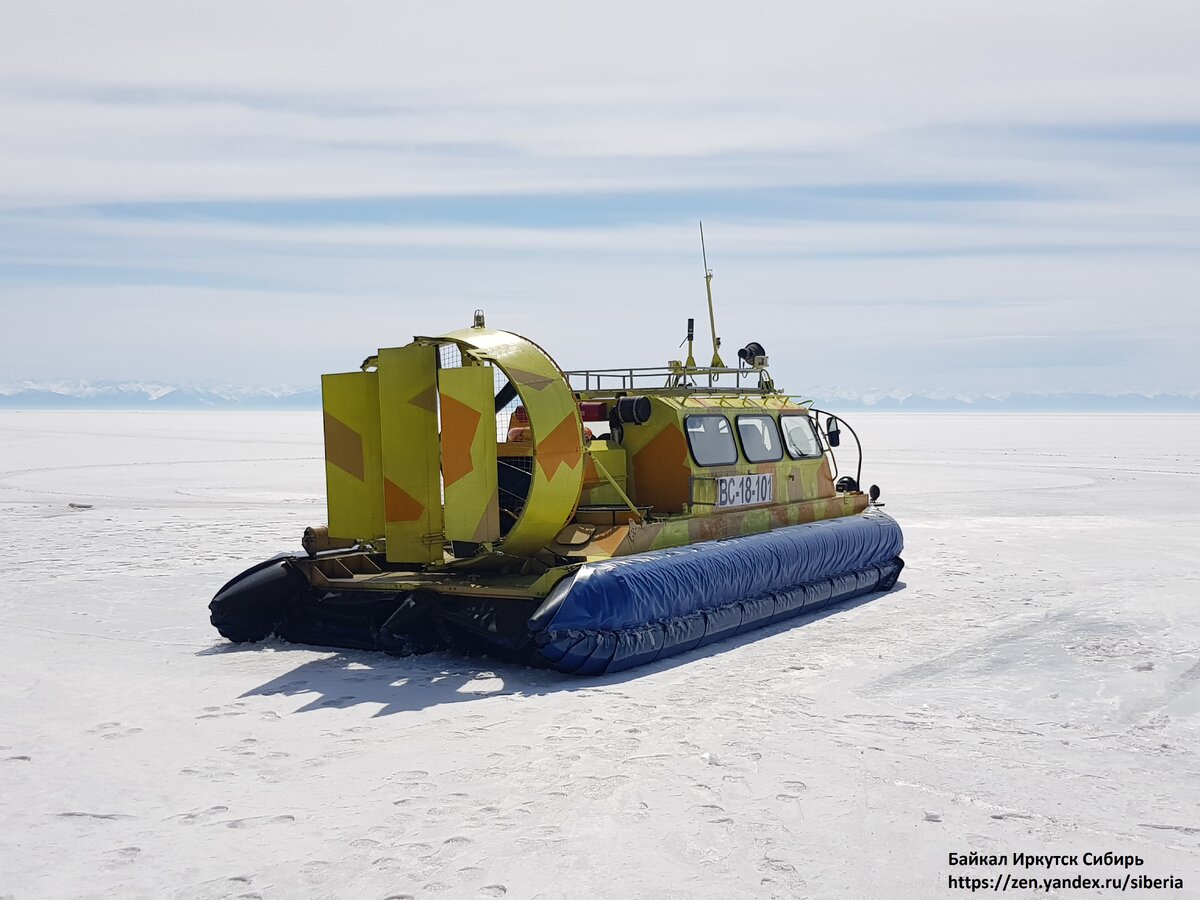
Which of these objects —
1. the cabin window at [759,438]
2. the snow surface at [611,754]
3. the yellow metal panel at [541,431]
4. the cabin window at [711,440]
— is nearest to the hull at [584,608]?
the snow surface at [611,754]

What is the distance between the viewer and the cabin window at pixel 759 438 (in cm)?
1089

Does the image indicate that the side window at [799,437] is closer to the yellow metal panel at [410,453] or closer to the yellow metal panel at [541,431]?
the yellow metal panel at [541,431]

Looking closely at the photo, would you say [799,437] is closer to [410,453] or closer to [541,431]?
[541,431]

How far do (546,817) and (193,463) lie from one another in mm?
30814

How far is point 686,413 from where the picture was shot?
33.0 ft

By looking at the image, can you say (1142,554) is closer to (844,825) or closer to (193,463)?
(844,825)

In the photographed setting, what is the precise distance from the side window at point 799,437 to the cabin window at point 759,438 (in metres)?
0.19

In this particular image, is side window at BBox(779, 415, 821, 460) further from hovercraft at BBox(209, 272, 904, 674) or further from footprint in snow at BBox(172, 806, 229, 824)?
footprint in snow at BBox(172, 806, 229, 824)

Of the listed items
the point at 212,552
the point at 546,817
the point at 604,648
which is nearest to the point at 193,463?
the point at 212,552

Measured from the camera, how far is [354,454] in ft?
29.6

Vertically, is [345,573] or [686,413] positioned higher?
[686,413]

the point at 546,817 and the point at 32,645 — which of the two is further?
the point at 32,645

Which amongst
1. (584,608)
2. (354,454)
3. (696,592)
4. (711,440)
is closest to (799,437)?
(711,440)

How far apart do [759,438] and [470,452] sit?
390 centimetres
